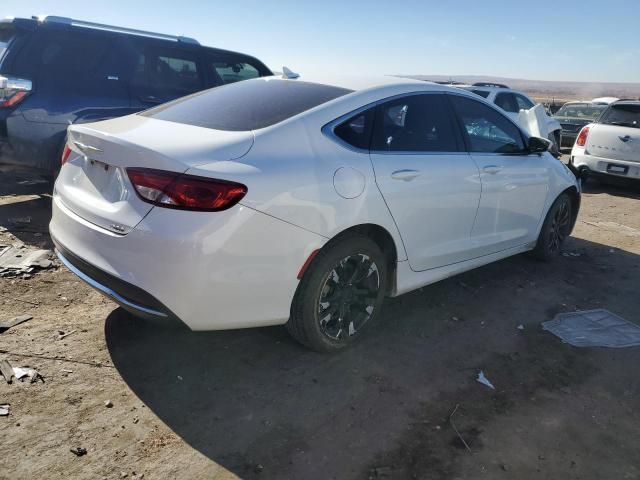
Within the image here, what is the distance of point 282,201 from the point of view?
273 centimetres

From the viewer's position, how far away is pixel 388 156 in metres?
3.34

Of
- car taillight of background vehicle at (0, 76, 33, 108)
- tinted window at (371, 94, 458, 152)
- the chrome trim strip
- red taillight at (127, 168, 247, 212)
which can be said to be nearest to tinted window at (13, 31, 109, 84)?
car taillight of background vehicle at (0, 76, 33, 108)

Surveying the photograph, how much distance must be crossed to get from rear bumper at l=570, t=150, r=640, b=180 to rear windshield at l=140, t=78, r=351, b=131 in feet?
24.1

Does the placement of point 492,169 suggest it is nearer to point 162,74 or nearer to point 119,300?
point 119,300

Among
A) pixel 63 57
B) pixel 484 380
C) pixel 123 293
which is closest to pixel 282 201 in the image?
pixel 123 293

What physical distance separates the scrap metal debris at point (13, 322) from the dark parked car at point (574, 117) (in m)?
14.3

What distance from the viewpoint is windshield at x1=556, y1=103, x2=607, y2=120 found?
49.6 feet

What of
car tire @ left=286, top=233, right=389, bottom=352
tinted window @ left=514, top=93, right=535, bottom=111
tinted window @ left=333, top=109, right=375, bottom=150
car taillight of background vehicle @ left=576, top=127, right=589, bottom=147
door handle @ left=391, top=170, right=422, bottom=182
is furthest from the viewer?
tinted window @ left=514, top=93, right=535, bottom=111

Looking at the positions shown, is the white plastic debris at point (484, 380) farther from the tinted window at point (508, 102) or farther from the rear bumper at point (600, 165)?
the tinted window at point (508, 102)

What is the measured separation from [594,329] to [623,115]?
6.77 metres

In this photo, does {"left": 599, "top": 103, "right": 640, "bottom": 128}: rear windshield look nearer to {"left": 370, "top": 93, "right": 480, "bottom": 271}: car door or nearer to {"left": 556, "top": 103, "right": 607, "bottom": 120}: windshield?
{"left": 556, "top": 103, "right": 607, "bottom": 120}: windshield

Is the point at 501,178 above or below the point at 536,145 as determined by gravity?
below

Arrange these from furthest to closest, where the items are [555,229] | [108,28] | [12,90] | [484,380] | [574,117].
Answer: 1. [574,117]
2. [108,28]
3. [555,229]
4. [12,90]
5. [484,380]

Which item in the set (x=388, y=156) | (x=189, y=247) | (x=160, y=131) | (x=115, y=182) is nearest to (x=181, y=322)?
(x=189, y=247)
